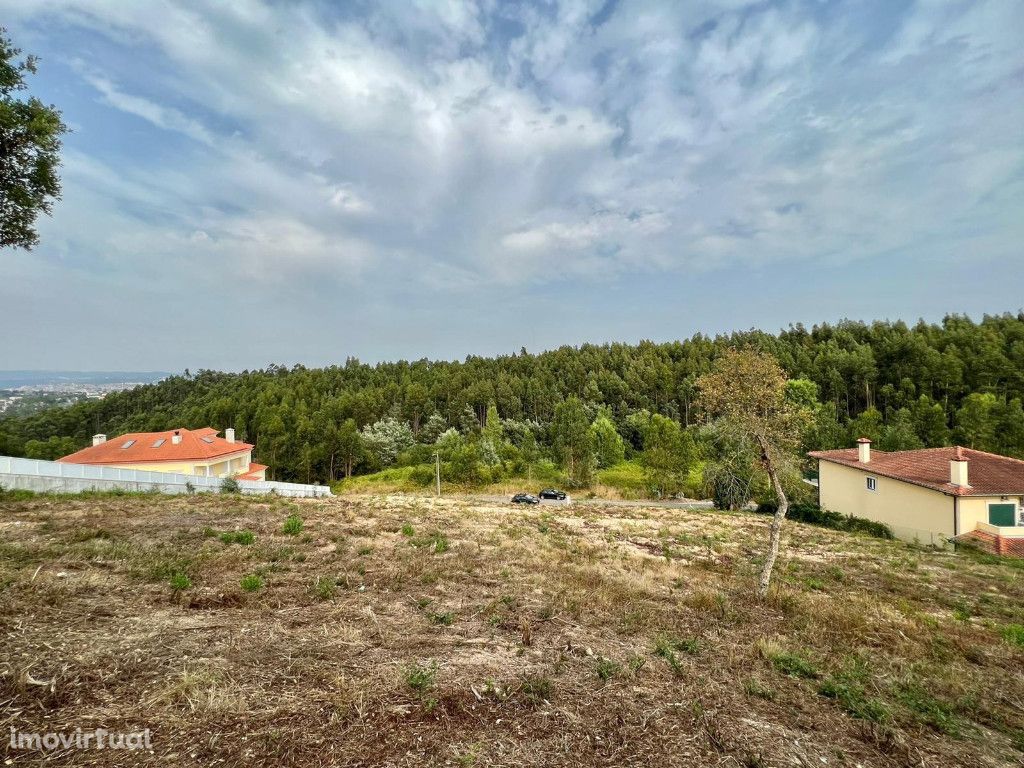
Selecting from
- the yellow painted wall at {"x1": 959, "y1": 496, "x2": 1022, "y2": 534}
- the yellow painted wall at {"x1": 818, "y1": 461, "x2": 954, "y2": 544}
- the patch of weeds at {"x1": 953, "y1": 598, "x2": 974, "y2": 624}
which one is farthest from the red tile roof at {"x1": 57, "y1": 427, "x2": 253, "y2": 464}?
the yellow painted wall at {"x1": 959, "y1": 496, "x2": 1022, "y2": 534}

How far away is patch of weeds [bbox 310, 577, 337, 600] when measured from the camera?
7516mm

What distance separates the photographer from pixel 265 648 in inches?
209

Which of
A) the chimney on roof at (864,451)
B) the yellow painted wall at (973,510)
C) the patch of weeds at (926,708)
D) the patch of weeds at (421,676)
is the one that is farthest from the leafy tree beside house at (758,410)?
the chimney on roof at (864,451)

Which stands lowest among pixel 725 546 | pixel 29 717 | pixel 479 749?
pixel 725 546

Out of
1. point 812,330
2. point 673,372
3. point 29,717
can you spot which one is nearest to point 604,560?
point 29,717

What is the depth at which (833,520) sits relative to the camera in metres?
31.0

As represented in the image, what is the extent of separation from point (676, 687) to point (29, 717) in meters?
6.28

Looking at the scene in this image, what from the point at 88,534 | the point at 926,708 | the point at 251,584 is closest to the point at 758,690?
the point at 926,708

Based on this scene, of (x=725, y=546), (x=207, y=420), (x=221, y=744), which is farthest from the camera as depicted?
(x=207, y=420)

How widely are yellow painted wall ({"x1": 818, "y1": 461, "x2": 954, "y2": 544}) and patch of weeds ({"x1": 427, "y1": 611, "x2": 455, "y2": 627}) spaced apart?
31.6 metres

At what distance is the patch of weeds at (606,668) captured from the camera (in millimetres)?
5289

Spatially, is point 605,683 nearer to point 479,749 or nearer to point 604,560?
point 479,749

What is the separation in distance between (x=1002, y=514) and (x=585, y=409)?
172 ft

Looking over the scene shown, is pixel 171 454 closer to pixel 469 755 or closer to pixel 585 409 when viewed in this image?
pixel 469 755
